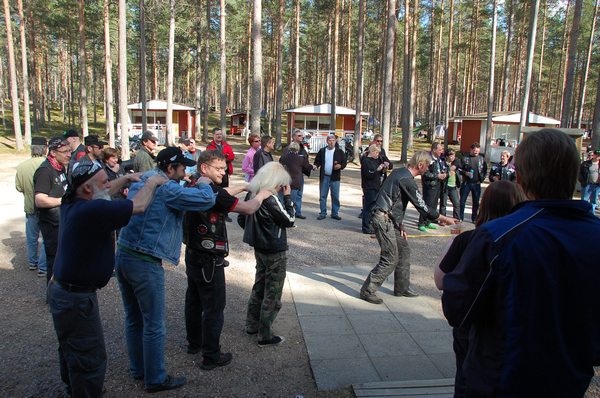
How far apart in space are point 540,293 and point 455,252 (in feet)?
1.53

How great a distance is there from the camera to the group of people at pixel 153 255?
9.57 ft

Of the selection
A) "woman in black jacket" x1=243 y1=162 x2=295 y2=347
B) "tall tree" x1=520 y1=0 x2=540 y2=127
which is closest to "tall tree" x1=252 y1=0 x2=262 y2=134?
"tall tree" x1=520 y1=0 x2=540 y2=127

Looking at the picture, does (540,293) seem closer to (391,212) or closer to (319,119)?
(391,212)

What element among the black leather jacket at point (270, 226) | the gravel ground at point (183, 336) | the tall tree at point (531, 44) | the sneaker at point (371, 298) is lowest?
the gravel ground at point (183, 336)

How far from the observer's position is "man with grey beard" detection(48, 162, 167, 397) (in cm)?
286

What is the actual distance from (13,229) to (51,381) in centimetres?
661

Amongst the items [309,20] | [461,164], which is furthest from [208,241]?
[309,20]

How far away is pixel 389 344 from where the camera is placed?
177 inches

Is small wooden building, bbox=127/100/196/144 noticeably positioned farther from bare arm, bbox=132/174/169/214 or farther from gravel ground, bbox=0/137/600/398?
bare arm, bbox=132/174/169/214

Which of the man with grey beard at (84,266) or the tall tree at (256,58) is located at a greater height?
the tall tree at (256,58)

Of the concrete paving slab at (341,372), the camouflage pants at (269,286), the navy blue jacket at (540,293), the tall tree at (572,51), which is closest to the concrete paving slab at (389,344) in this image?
the concrete paving slab at (341,372)

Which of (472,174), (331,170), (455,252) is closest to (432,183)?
(472,174)

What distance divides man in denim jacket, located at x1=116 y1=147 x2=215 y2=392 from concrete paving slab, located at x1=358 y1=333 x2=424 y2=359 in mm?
1903

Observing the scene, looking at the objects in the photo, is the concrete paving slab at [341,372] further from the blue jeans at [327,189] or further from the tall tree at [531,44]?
the tall tree at [531,44]
